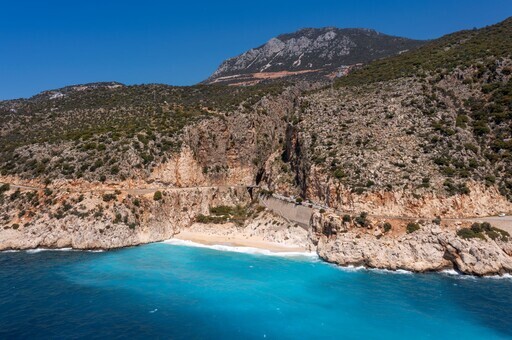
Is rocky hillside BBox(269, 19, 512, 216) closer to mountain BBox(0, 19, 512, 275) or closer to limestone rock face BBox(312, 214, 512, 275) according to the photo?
mountain BBox(0, 19, 512, 275)

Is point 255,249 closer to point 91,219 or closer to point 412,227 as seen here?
point 412,227

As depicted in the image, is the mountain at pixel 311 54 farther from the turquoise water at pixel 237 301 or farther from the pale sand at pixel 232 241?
the turquoise water at pixel 237 301

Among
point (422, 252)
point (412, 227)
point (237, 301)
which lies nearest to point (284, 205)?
point (412, 227)

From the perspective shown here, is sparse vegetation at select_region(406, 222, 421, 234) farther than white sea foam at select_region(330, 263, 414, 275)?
Yes

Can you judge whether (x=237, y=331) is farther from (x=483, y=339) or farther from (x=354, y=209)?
(x=354, y=209)

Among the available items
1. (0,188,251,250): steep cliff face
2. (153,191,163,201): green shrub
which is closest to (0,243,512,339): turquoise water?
(0,188,251,250): steep cliff face

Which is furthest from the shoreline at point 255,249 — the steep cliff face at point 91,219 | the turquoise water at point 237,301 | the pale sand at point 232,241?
the steep cliff face at point 91,219
